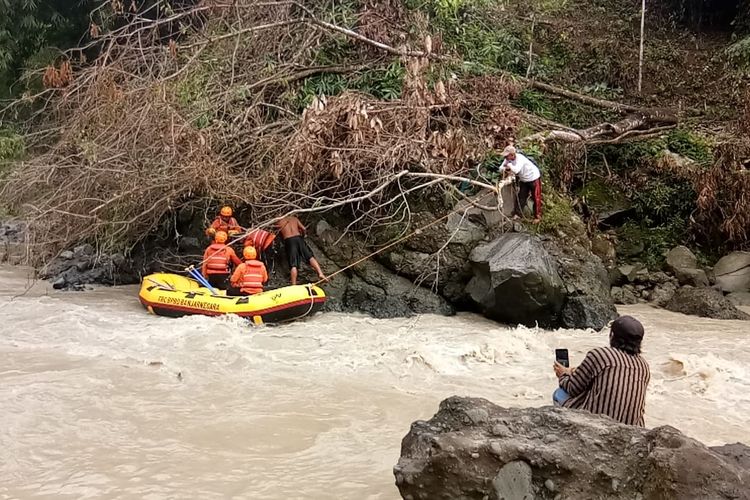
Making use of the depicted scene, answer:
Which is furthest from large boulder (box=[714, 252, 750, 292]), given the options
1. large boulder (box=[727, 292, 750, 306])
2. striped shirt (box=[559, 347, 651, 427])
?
striped shirt (box=[559, 347, 651, 427])

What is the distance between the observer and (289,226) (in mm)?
9258

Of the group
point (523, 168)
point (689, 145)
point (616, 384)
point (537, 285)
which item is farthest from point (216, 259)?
point (689, 145)

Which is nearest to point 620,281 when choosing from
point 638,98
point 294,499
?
point 638,98

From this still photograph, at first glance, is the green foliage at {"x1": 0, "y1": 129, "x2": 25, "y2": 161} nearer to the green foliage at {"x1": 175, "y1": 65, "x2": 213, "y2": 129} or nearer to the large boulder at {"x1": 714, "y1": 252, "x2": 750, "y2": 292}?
the green foliage at {"x1": 175, "y1": 65, "x2": 213, "y2": 129}

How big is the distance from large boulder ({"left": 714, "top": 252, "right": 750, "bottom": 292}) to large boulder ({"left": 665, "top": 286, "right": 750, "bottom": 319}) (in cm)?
53

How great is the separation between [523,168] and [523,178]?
15 cm

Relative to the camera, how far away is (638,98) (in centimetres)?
1323

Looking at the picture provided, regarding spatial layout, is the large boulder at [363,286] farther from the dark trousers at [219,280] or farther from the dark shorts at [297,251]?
the dark trousers at [219,280]

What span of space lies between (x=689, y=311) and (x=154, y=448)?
712 cm

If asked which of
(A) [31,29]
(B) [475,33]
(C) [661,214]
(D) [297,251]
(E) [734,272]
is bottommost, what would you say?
(E) [734,272]

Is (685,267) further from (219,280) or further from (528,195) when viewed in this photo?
(219,280)

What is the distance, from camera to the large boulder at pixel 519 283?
26.7 feet

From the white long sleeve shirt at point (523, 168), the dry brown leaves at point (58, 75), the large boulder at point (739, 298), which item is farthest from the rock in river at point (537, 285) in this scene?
the dry brown leaves at point (58, 75)

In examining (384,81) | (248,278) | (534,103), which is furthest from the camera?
(534,103)
